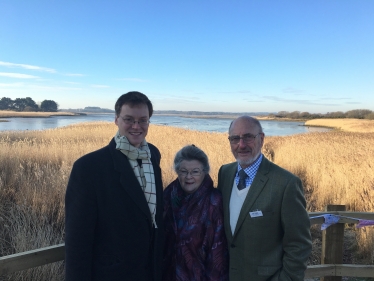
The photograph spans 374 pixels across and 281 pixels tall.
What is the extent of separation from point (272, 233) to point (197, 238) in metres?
0.48

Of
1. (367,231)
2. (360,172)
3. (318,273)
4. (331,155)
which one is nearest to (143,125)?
(318,273)

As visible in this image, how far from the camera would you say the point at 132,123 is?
6.03ft

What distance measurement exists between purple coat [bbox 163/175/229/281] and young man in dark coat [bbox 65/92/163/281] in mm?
134

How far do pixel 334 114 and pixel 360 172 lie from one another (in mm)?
108578

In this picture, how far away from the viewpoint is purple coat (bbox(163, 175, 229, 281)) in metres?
1.91

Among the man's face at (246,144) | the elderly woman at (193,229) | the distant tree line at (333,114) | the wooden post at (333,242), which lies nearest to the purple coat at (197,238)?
the elderly woman at (193,229)

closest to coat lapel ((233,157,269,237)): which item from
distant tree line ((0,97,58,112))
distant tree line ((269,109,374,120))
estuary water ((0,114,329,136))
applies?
estuary water ((0,114,329,136))

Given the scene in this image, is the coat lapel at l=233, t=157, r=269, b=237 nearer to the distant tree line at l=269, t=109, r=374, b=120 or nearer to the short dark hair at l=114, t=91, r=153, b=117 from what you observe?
the short dark hair at l=114, t=91, r=153, b=117

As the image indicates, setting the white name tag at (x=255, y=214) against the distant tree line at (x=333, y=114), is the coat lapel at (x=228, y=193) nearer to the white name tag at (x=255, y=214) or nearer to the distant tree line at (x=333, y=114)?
the white name tag at (x=255, y=214)

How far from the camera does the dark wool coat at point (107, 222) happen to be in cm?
160

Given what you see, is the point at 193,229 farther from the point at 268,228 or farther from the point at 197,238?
the point at 268,228

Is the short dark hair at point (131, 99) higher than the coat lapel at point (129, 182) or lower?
higher

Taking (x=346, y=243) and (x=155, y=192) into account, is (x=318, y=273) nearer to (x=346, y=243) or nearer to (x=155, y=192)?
(x=155, y=192)

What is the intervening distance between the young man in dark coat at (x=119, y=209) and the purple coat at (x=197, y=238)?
0.13m
